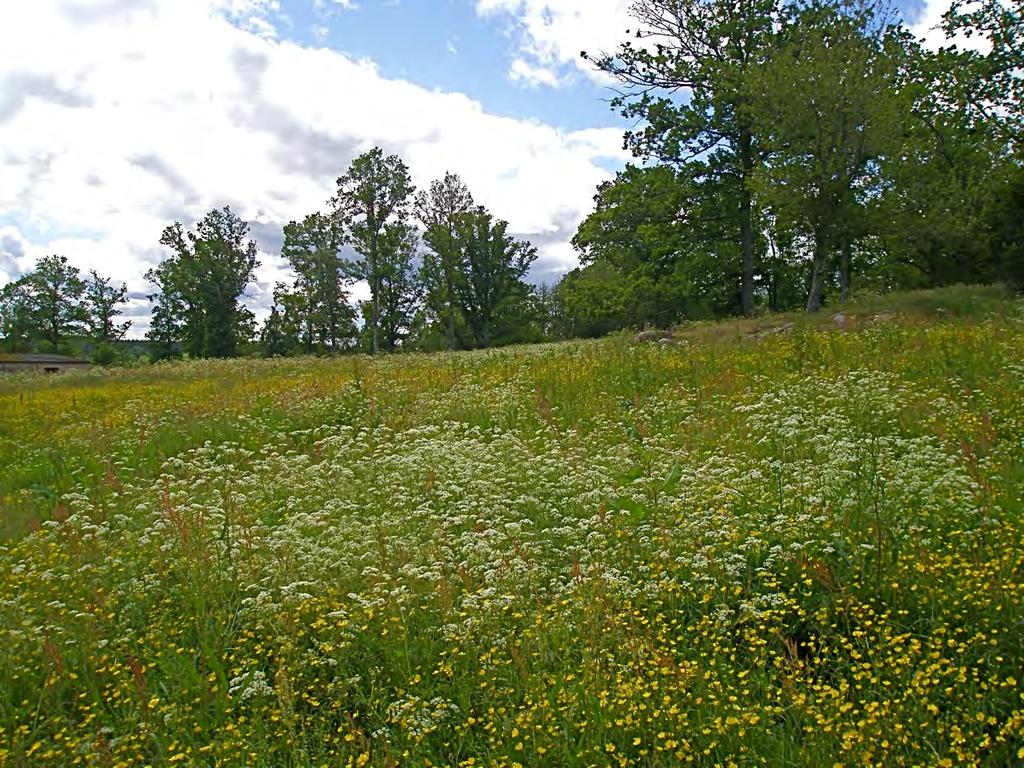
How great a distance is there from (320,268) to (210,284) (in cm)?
1325

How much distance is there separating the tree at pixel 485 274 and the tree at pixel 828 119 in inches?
1822

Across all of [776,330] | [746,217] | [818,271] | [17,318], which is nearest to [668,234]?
[746,217]

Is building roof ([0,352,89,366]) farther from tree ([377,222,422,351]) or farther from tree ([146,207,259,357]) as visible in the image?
tree ([377,222,422,351])

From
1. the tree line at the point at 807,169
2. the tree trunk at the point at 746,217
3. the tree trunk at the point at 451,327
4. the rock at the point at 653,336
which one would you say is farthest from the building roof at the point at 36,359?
the rock at the point at 653,336

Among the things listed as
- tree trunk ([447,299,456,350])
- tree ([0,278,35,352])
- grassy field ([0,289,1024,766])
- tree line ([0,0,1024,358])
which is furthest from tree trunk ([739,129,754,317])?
tree ([0,278,35,352])

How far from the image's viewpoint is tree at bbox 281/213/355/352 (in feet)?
198

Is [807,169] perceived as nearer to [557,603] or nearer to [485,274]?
[557,603]

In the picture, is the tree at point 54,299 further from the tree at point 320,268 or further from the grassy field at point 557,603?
the grassy field at point 557,603

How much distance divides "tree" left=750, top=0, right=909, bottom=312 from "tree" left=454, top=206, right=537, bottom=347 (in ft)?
152

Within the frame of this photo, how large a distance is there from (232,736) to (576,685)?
1.87 meters

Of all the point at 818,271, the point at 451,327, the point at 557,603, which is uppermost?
the point at 451,327

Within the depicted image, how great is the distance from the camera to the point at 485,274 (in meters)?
67.0

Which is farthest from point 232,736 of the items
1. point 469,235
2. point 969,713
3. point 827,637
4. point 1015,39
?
point 469,235

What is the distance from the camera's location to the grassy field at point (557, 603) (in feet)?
10.1
